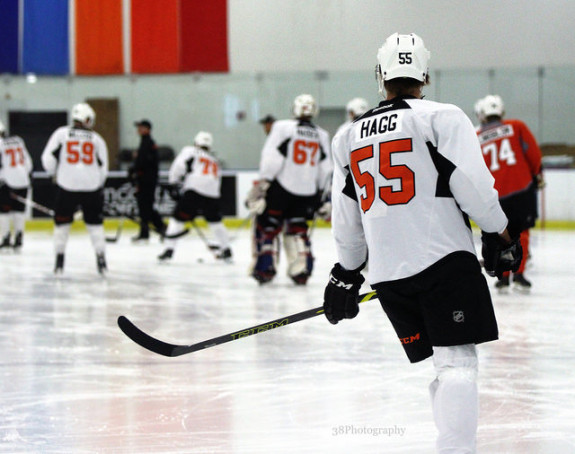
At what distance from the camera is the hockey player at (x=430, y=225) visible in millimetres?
2189

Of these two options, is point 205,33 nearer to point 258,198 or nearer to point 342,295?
point 258,198

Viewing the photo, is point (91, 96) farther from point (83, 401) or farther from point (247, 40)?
point (83, 401)

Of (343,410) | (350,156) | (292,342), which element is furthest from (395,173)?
(292,342)

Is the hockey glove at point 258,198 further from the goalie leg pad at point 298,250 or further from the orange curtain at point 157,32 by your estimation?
the orange curtain at point 157,32

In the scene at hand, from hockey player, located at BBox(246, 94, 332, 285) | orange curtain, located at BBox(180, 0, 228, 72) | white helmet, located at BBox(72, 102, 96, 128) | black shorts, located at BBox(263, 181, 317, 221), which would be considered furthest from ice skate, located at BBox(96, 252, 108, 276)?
orange curtain, located at BBox(180, 0, 228, 72)

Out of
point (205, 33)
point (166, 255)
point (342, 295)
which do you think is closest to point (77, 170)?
point (166, 255)

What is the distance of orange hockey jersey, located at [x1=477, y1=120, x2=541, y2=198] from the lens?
627 centimetres

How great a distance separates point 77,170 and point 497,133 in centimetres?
315

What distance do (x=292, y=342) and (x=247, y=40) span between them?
32.6ft

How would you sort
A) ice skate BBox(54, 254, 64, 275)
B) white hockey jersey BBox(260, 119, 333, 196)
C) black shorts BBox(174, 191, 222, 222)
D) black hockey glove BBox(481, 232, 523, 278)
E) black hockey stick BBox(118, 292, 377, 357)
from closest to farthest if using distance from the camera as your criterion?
black hockey glove BBox(481, 232, 523, 278) < black hockey stick BBox(118, 292, 377, 357) < white hockey jersey BBox(260, 119, 333, 196) < ice skate BBox(54, 254, 64, 275) < black shorts BBox(174, 191, 222, 222)

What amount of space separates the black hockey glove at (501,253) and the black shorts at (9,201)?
28.4 feet

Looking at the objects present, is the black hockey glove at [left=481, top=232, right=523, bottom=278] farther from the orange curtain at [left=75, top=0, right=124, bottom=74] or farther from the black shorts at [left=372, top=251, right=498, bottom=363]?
the orange curtain at [left=75, top=0, right=124, bottom=74]

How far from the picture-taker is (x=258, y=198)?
711 centimetres

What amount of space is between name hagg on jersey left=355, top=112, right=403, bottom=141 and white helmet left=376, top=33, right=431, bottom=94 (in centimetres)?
13
